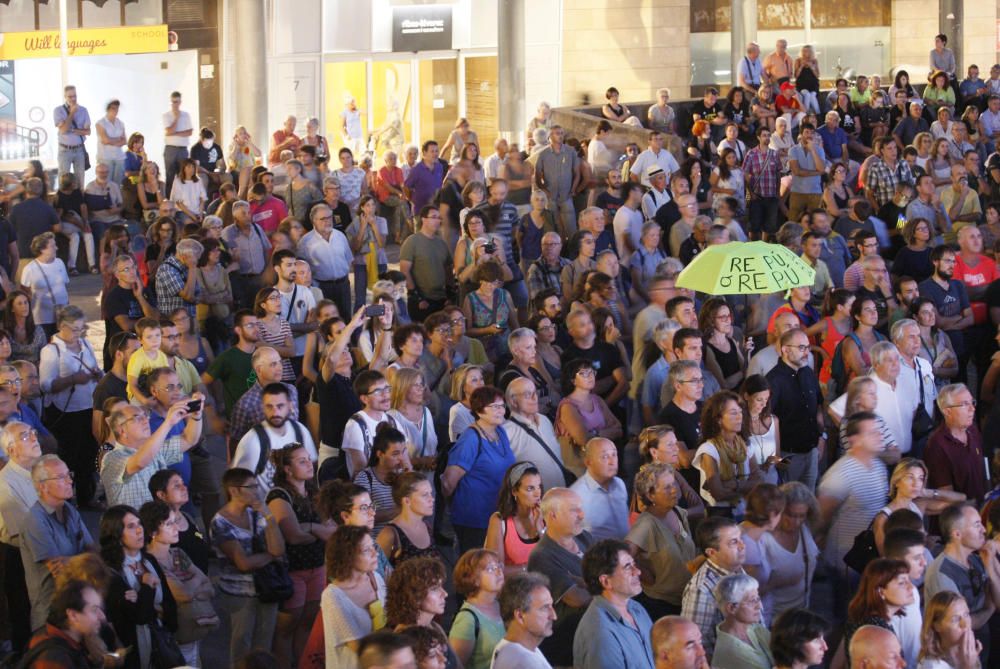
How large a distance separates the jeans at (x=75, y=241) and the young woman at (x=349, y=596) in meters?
14.4

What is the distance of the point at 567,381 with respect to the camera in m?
11.6

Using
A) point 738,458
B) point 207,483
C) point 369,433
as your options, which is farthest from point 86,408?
point 738,458

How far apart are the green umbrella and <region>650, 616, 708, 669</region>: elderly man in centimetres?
529

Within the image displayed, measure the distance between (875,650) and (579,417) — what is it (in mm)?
3935

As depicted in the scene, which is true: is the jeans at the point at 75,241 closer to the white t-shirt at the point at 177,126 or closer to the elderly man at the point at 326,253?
the white t-shirt at the point at 177,126

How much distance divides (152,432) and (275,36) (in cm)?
2411

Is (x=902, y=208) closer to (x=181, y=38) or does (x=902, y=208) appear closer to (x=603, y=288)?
(x=603, y=288)

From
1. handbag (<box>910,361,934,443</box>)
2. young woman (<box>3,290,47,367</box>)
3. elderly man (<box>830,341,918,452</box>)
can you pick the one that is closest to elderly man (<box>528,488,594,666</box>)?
elderly man (<box>830,341,918,452</box>)

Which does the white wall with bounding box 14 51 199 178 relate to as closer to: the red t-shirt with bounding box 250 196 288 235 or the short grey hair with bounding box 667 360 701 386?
the red t-shirt with bounding box 250 196 288 235

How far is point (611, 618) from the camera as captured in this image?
8227mm

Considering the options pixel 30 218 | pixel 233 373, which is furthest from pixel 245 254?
pixel 233 373

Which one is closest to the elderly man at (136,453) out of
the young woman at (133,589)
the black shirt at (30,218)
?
the young woman at (133,589)

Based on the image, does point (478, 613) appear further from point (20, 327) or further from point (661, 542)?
point (20, 327)

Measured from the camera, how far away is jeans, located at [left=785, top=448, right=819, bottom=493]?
1181 centimetres
